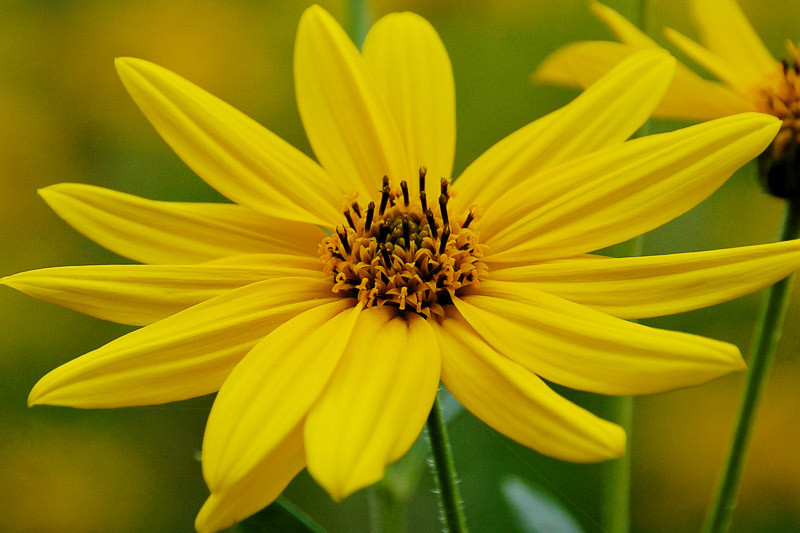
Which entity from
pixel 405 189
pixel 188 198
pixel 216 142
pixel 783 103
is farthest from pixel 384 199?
pixel 188 198

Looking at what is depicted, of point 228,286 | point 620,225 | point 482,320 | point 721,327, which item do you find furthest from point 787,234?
point 721,327

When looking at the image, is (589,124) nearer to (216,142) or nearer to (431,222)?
(431,222)

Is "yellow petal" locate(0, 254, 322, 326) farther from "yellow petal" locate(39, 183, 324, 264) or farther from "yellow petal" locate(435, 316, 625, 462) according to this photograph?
"yellow petal" locate(435, 316, 625, 462)

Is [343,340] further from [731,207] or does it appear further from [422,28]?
[731,207]

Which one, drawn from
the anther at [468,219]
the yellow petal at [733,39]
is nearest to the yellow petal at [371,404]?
the anther at [468,219]

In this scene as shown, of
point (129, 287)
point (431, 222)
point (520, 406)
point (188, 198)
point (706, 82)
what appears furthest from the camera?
point (188, 198)

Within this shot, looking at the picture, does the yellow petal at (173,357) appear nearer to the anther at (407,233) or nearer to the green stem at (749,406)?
the anther at (407,233)

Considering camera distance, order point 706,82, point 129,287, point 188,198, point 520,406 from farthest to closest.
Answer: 1. point 188,198
2. point 706,82
3. point 129,287
4. point 520,406
